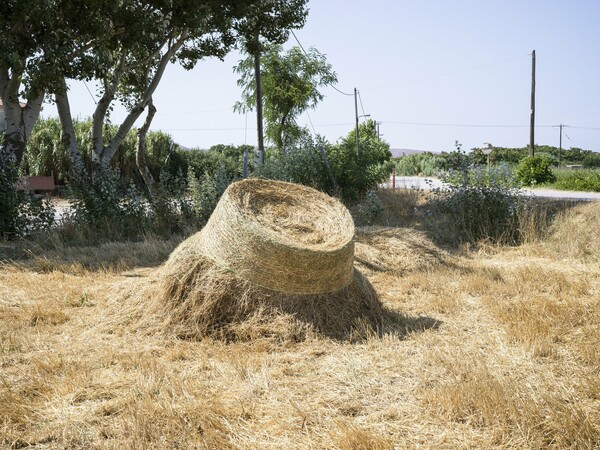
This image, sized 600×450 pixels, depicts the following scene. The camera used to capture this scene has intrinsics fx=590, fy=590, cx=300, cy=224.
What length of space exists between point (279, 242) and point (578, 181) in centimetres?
1887

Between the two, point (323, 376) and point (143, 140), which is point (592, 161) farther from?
point (323, 376)

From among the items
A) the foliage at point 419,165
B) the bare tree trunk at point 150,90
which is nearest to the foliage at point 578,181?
the bare tree trunk at point 150,90

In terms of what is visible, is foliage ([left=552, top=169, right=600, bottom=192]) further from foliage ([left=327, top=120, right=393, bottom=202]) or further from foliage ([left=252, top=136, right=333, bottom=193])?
foliage ([left=252, top=136, right=333, bottom=193])

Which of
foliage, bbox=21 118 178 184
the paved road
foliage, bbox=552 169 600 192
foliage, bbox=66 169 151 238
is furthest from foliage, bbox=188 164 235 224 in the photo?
foliage, bbox=552 169 600 192

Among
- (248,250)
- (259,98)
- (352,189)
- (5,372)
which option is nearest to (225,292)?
(248,250)

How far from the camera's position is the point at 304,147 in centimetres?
1345

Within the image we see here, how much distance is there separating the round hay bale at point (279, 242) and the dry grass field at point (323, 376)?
0.53 m

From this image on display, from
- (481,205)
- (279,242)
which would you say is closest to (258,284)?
(279,242)

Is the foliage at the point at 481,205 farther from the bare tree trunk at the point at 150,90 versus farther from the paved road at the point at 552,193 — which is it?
the bare tree trunk at the point at 150,90

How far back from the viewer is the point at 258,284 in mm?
5102

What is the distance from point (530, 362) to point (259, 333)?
6.91ft

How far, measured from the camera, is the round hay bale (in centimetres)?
498

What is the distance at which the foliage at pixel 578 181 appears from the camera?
66.3 ft

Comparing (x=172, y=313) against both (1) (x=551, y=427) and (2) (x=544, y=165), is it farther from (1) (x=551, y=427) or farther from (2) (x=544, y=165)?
(2) (x=544, y=165)
